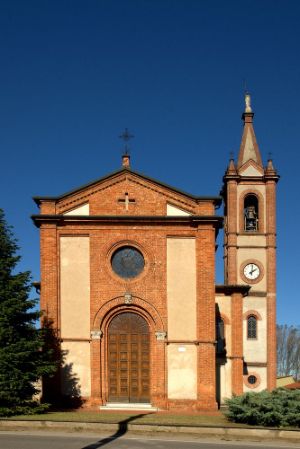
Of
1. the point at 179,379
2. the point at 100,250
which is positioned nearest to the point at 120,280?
the point at 100,250

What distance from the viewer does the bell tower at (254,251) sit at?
36094 mm

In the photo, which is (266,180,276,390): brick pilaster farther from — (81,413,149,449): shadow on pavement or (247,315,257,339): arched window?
(81,413,149,449): shadow on pavement

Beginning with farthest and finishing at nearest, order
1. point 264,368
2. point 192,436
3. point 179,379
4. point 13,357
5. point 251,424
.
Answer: point 264,368
point 179,379
point 13,357
point 251,424
point 192,436

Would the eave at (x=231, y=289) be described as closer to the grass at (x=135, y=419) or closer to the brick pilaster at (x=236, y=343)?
the brick pilaster at (x=236, y=343)

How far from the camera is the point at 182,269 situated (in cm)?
2189

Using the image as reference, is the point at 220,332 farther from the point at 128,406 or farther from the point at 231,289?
the point at 128,406

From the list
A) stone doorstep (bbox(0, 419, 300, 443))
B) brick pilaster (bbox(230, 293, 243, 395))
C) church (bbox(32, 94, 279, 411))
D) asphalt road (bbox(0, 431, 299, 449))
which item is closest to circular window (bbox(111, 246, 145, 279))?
church (bbox(32, 94, 279, 411))

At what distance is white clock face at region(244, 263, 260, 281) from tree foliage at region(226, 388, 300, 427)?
20.4 metres

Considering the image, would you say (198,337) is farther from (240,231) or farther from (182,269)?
(240,231)

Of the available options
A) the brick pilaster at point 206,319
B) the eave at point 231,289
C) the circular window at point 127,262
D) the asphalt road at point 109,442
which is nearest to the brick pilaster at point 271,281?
the eave at point 231,289

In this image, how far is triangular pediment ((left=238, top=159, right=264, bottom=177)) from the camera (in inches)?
1554

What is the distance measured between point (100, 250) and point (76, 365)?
4650mm

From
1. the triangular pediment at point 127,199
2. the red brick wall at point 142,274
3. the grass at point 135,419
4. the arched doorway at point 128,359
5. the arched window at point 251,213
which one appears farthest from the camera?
the arched window at point 251,213

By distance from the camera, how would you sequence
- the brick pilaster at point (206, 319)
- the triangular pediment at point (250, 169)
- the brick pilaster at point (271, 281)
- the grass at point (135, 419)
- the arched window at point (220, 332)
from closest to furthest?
the grass at point (135, 419)
the brick pilaster at point (206, 319)
the arched window at point (220, 332)
the brick pilaster at point (271, 281)
the triangular pediment at point (250, 169)
